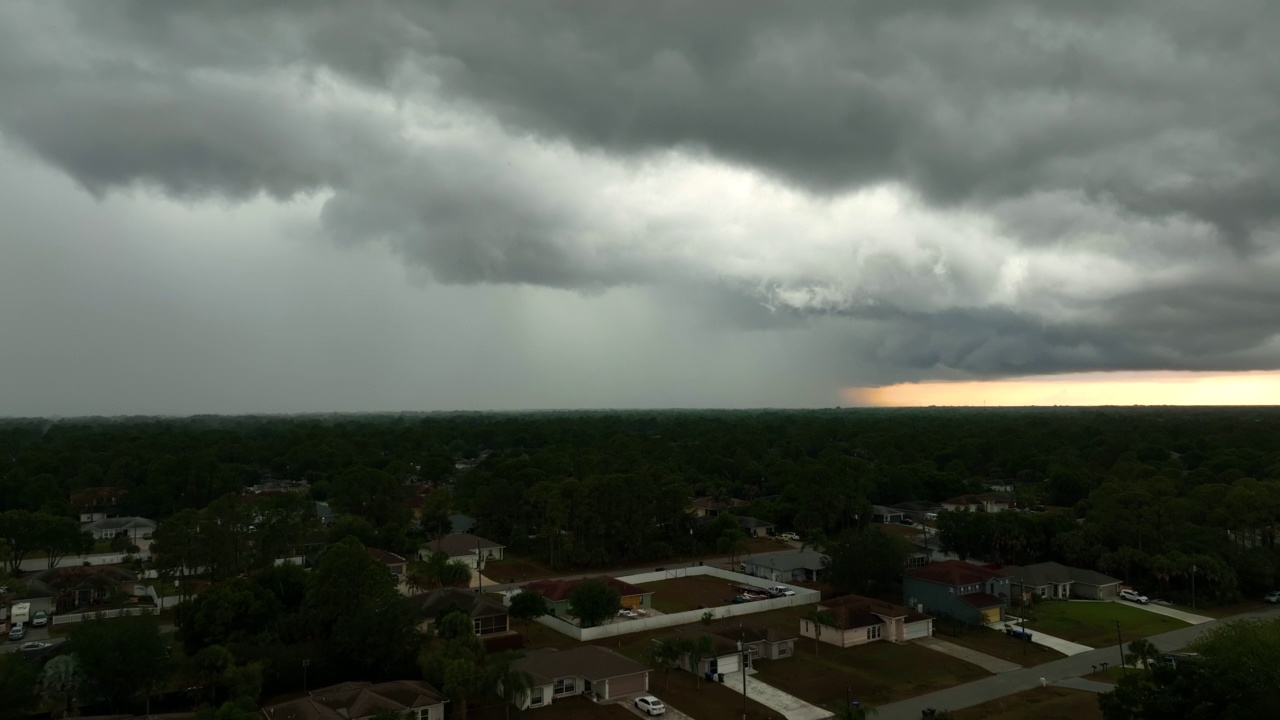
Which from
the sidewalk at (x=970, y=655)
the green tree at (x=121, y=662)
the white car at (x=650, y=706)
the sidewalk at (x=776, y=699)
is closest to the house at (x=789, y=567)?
the sidewalk at (x=970, y=655)

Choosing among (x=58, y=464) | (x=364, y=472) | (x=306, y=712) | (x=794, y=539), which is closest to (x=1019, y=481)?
(x=794, y=539)

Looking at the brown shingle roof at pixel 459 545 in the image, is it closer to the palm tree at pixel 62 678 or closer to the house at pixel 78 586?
the house at pixel 78 586

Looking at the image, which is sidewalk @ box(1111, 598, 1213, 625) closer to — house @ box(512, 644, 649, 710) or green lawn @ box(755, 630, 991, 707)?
green lawn @ box(755, 630, 991, 707)

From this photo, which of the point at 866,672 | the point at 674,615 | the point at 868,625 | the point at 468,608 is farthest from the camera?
the point at 674,615

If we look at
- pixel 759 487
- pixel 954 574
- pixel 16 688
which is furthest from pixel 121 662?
pixel 759 487

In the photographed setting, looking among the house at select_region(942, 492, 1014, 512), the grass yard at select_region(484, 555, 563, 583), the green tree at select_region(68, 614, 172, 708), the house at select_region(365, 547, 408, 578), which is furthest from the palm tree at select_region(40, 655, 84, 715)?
the house at select_region(942, 492, 1014, 512)

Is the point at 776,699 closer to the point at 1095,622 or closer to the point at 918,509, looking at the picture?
the point at 1095,622
